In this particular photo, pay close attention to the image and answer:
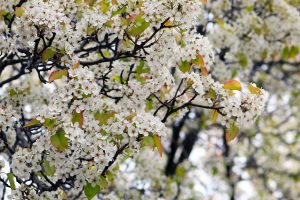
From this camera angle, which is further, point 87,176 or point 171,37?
point 171,37

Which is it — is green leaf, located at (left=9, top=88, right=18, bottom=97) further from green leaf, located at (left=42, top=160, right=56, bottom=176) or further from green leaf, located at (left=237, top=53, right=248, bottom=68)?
green leaf, located at (left=237, top=53, right=248, bottom=68)

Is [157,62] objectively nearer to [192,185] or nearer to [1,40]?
[1,40]

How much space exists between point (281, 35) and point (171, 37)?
12.1 ft

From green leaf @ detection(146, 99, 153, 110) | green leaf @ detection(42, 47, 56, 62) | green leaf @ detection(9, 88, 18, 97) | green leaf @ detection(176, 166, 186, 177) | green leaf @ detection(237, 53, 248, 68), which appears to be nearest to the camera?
green leaf @ detection(42, 47, 56, 62)

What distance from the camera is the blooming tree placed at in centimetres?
399

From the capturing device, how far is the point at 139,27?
4.25 meters

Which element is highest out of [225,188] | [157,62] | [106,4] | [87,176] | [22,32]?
[225,188]

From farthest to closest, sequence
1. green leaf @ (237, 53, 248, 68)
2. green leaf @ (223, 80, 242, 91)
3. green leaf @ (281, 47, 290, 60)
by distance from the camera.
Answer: green leaf @ (281, 47, 290, 60) → green leaf @ (237, 53, 248, 68) → green leaf @ (223, 80, 242, 91)

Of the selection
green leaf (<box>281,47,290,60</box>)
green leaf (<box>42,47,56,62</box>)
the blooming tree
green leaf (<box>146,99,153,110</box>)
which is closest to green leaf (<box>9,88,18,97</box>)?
the blooming tree

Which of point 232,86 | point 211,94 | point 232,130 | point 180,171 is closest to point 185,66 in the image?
point 211,94

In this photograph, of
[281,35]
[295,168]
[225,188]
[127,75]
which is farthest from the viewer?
[295,168]

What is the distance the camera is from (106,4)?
456 cm

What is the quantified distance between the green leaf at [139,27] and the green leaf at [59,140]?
0.96 meters

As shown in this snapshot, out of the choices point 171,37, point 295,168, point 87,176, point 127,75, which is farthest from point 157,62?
point 295,168
